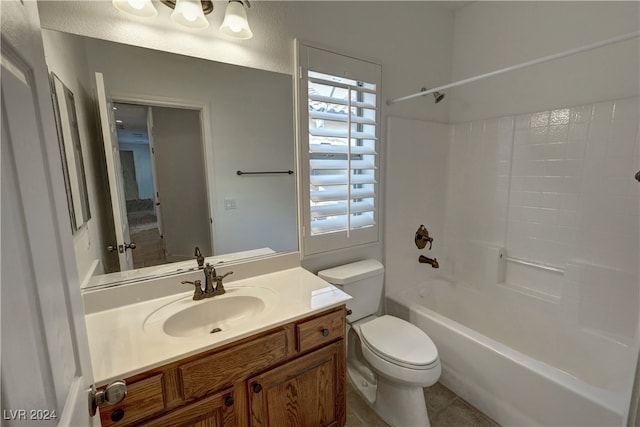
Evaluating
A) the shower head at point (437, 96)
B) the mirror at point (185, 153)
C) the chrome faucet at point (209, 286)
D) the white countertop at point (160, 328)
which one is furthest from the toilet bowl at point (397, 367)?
the shower head at point (437, 96)

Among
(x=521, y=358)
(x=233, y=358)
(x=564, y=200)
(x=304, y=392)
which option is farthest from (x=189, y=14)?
(x=564, y=200)

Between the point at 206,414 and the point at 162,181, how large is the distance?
38.4 inches

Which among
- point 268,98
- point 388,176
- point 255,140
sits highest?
point 268,98

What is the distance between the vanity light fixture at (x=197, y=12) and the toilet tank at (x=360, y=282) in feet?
→ 4.35

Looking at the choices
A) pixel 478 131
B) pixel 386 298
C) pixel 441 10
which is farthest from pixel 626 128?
pixel 386 298

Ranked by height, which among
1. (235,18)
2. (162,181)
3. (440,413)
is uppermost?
(235,18)

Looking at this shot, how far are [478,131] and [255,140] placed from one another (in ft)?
5.74

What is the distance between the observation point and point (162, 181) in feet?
4.38

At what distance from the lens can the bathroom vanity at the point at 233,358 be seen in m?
0.91

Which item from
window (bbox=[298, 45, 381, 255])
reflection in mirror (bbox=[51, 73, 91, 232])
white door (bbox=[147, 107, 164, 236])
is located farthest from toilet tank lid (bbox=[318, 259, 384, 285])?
reflection in mirror (bbox=[51, 73, 91, 232])

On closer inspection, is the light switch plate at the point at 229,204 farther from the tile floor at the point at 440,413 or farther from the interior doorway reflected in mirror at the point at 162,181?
the tile floor at the point at 440,413

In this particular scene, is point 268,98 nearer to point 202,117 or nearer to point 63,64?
point 202,117

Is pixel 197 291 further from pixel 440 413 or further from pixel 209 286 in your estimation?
A: pixel 440 413

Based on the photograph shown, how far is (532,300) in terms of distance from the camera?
2.01 m
